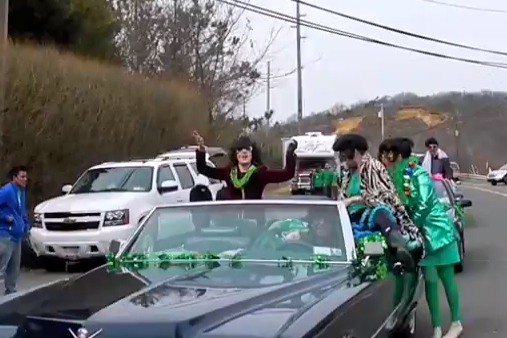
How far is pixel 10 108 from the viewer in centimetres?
1622

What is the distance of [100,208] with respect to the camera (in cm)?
1352

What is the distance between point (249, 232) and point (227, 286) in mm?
1118

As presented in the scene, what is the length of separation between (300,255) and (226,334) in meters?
1.92

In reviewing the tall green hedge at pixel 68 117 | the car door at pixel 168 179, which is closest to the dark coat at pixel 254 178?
the car door at pixel 168 179

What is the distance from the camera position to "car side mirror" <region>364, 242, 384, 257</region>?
5.64m

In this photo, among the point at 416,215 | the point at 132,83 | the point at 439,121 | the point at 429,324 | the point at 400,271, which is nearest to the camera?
the point at 400,271

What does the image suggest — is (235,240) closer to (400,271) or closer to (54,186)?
(400,271)

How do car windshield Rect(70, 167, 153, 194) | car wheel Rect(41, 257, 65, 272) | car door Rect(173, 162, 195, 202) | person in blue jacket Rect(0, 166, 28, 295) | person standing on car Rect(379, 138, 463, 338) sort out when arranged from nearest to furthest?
person standing on car Rect(379, 138, 463, 338)
person in blue jacket Rect(0, 166, 28, 295)
car wheel Rect(41, 257, 65, 272)
car windshield Rect(70, 167, 153, 194)
car door Rect(173, 162, 195, 202)

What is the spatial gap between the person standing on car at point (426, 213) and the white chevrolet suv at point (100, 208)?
673 cm

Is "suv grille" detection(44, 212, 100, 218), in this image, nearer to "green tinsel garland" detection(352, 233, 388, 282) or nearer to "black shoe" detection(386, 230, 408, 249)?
"black shoe" detection(386, 230, 408, 249)

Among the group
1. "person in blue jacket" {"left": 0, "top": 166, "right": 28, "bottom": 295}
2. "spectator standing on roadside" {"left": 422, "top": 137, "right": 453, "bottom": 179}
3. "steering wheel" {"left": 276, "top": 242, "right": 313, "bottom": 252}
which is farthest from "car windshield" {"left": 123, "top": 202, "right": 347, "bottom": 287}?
"spectator standing on roadside" {"left": 422, "top": 137, "right": 453, "bottom": 179}

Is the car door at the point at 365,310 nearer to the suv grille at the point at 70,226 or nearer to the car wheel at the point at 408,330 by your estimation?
the car wheel at the point at 408,330

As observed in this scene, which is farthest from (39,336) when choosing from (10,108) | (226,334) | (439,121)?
(439,121)

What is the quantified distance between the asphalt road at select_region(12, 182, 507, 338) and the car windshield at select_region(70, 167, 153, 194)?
4.75 feet
